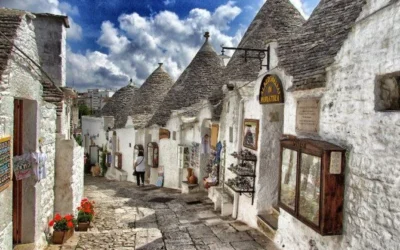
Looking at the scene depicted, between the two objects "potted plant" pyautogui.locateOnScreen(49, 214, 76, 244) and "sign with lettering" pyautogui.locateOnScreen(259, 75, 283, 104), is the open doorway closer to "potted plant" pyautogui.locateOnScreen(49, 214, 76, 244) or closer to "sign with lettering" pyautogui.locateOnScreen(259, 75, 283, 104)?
"potted plant" pyautogui.locateOnScreen(49, 214, 76, 244)

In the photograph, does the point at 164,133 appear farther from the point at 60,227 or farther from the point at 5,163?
the point at 5,163

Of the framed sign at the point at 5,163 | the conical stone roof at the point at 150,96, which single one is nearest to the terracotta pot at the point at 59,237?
the framed sign at the point at 5,163

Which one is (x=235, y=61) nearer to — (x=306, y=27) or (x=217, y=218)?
(x=306, y=27)

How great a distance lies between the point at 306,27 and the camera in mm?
6633

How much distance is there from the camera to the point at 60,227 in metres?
5.89

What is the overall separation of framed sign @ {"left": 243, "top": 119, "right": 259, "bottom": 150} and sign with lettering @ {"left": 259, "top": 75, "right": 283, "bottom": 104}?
623mm

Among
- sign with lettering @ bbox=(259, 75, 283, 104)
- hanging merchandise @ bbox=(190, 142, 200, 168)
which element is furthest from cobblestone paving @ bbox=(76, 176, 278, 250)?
sign with lettering @ bbox=(259, 75, 283, 104)

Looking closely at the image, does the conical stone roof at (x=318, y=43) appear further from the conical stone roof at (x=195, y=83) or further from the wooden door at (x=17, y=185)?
the conical stone roof at (x=195, y=83)

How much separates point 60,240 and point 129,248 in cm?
123

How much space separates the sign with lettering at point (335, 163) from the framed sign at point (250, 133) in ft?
9.70

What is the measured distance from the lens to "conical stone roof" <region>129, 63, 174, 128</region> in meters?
17.2

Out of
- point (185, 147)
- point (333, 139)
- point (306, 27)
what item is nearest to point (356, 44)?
point (333, 139)

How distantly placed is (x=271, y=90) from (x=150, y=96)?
41.6 ft

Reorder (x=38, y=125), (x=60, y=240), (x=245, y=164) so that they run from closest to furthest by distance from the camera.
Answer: (x=38, y=125) < (x=60, y=240) < (x=245, y=164)
